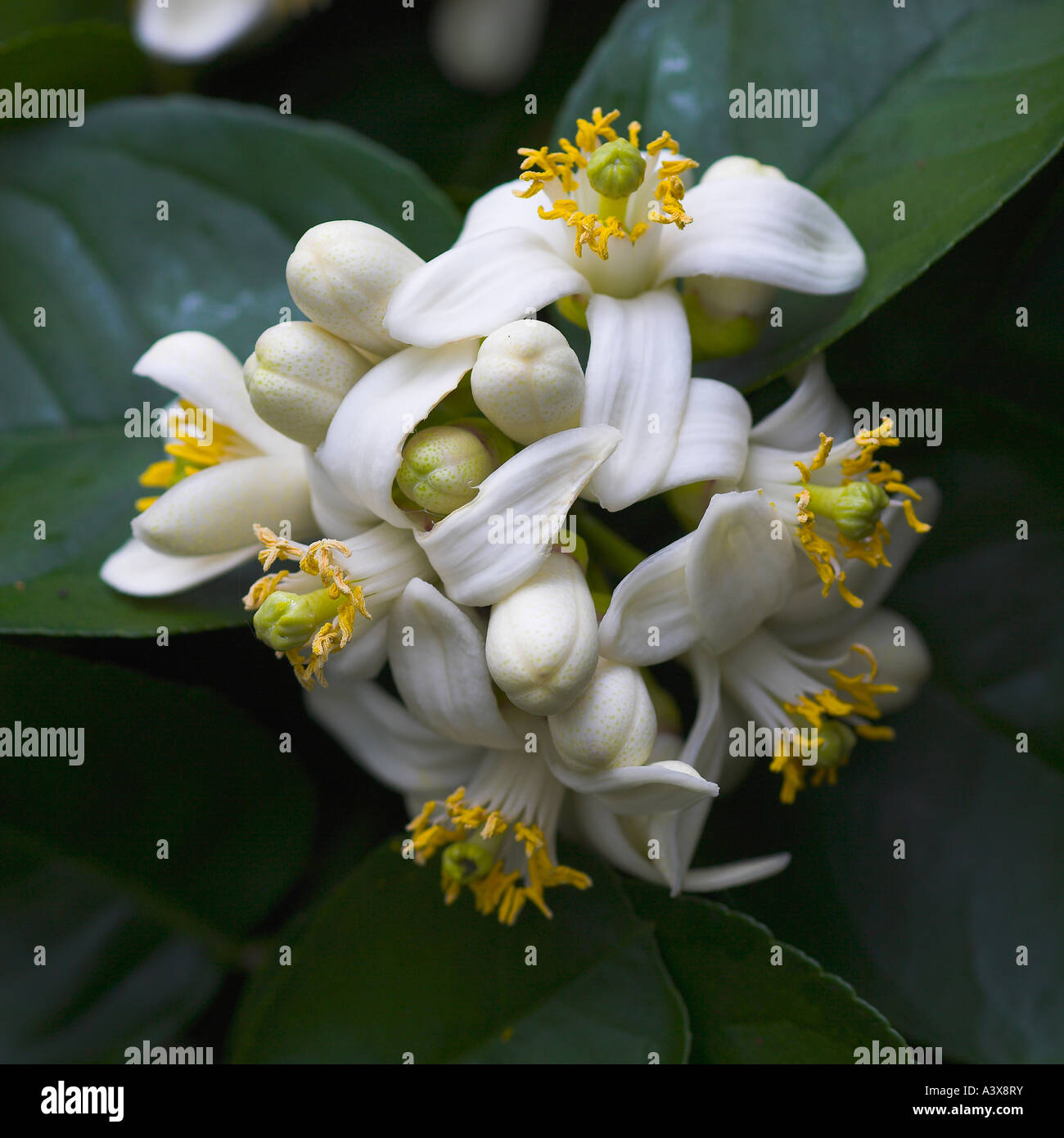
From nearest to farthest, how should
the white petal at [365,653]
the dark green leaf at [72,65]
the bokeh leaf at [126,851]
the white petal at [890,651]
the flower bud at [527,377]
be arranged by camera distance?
the flower bud at [527,377] < the white petal at [365,653] < the white petal at [890,651] < the bokeh leaf at [126,851] < the dark green leaf at [72,65]

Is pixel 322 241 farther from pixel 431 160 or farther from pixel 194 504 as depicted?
pixel 431 160

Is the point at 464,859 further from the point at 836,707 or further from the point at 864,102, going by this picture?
the point at 864,102
